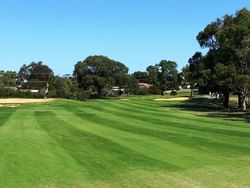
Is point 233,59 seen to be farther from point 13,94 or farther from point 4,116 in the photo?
point 13,94

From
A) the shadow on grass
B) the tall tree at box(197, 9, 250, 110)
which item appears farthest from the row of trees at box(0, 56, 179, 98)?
the tall tree at box(197, 9, 250, 110)

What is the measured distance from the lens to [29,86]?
187 meters

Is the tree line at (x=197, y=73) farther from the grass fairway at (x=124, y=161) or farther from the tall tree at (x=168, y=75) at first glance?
the grass fairway at (x=124, y=161)

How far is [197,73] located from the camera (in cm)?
7794

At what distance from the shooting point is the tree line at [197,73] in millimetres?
58375

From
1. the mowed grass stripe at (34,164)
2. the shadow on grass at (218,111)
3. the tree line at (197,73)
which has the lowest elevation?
the shadow on grass at (218,111)

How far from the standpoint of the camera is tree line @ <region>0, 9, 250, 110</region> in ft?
192

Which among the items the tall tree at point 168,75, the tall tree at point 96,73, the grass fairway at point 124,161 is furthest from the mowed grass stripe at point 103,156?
the tall tree at point 168,75

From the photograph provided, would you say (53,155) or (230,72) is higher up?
(230,72)

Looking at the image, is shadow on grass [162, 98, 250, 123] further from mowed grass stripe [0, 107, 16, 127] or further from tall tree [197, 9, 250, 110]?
mowed grass stripe [0, 107, 16, 127]

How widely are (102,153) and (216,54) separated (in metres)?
54.1

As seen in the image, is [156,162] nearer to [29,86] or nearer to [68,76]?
[68,76]

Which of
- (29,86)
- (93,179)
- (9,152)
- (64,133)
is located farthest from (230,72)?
(29,86)

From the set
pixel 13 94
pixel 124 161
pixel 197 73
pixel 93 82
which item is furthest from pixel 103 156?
pixel 93 82
